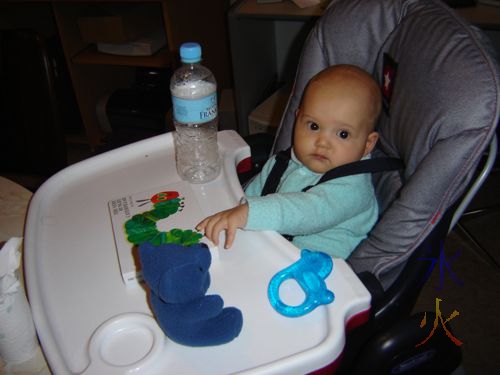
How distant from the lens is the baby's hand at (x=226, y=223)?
78cm

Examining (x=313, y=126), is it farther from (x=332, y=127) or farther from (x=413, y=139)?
(x=413, y=139)

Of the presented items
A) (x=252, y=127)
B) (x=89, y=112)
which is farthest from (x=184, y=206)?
(x=89, y=112)

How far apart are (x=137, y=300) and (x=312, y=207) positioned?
373mm

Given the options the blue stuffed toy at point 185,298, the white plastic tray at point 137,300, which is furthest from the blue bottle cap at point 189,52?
the blue stuffed toy at point 185,298

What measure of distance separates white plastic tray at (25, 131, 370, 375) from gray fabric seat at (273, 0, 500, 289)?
0.51 feet

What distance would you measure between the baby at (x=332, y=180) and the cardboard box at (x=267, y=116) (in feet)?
3.43

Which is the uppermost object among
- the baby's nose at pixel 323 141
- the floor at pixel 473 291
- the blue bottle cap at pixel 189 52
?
the blue bottle cap at pixel 189 52

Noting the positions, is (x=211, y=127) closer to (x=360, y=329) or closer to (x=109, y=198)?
(x=109, y=198)

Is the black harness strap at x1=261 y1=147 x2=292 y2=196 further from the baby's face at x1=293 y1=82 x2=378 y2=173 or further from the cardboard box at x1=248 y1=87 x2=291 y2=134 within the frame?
the cardboard box at x1=248 y1=87 x2=291 y2=134

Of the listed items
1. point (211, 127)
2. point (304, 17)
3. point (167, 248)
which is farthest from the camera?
point (304, 17)

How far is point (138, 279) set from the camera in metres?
0.74

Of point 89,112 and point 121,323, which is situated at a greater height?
point 121,323

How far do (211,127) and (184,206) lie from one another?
274 millimetres

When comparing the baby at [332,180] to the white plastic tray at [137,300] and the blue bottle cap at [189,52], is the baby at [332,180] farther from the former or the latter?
the blue bottle cap at [189,52]
